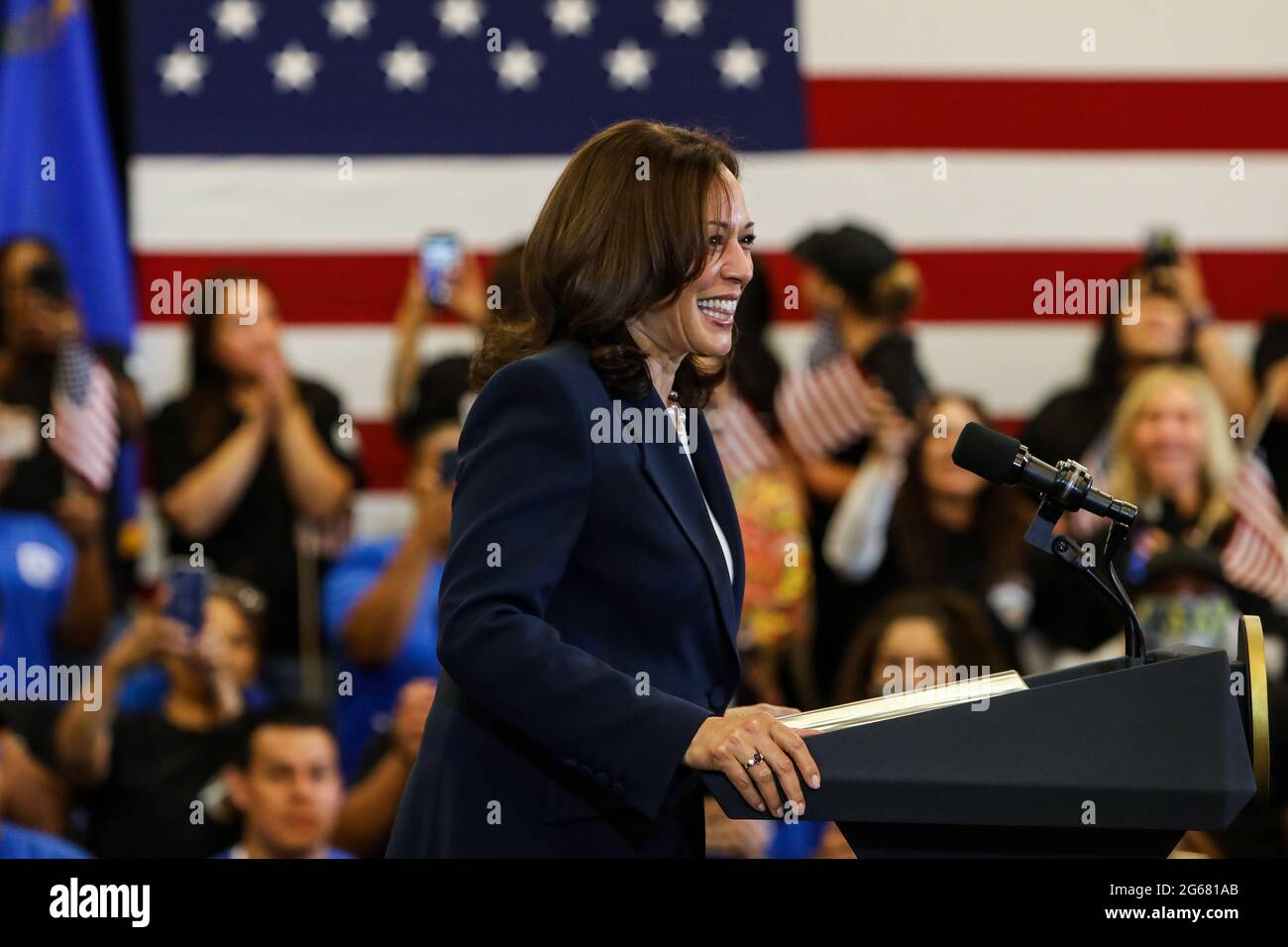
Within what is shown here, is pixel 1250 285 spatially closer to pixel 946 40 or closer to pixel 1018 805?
pixel 946 40

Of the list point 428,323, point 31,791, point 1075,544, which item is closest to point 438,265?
point 428,323

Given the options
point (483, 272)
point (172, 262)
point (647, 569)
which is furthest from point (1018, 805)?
point (172, 262)

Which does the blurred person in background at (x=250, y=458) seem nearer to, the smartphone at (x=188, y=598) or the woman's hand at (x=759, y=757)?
the smartphone at (x=188, y=598)

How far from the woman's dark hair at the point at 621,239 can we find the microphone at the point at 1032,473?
0.98 ft

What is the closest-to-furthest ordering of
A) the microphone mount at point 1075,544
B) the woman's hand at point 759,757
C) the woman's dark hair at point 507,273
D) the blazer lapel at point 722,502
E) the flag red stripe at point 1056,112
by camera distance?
the woman's hand at point 759,757 → the microphone mount at point 1075,544 → the blazer lapel at point 722,502 → the woman's dark hair at point 507,273 → the flag red stripe at point 1056,112

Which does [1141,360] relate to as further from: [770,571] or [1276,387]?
[770,571]

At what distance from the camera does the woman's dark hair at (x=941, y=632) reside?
329 centimetres

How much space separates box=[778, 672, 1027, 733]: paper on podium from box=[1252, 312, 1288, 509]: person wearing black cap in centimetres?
253

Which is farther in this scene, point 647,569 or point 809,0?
point 809,0

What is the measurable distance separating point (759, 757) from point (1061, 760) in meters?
0.23

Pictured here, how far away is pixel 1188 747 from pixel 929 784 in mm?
205

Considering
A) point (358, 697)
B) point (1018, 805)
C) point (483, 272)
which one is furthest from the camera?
point (483, 272)

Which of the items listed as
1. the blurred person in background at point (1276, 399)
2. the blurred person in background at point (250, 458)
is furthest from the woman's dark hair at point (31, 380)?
the blurred person in background at point (1276, 399)

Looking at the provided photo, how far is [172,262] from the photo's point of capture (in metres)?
4.05
